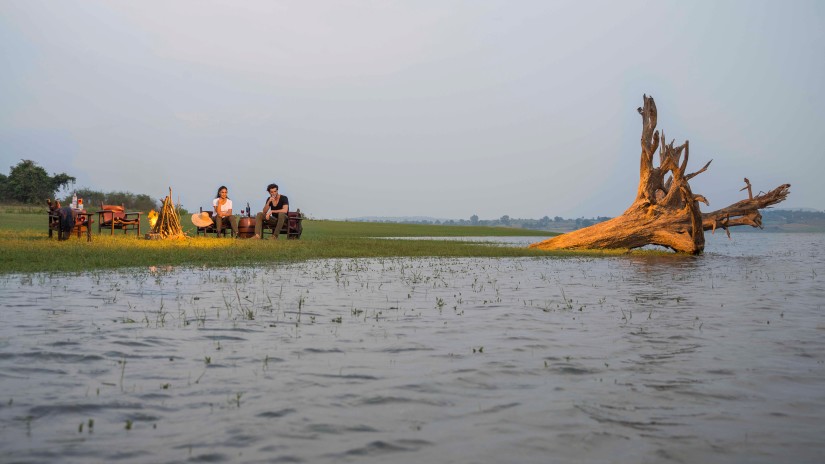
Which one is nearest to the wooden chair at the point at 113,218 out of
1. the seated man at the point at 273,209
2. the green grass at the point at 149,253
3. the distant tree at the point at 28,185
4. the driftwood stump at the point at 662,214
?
the green grass at the point at 149,253

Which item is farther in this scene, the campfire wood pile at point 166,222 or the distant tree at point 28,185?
the distant tree at point 28,185

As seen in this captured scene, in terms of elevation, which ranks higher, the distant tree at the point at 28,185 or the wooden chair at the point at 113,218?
the distant tree at the point at 28,185

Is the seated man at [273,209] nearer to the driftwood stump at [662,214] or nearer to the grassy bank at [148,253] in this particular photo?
the grassy bank at [148,253]

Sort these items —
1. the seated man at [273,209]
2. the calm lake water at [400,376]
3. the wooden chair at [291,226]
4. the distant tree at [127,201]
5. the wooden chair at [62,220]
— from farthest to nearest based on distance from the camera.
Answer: the distant tree at [127,201] → the wooden chair at [291,226] → the seated man at [273,209] → the wooden chair at [62,220] → the calm lake water at [400,376]

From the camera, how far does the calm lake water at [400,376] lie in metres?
4.58

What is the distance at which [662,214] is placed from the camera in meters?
29.8

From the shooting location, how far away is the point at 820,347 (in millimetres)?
8359

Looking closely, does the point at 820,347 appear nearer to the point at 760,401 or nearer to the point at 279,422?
the point at 760,401

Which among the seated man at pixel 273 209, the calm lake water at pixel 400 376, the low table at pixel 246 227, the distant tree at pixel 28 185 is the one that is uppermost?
the distant tree at pixel 28 185

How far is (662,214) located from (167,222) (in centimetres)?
2002

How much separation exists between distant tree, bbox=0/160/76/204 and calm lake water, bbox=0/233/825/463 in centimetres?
5776

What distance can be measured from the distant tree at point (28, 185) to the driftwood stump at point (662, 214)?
5235 centimetres

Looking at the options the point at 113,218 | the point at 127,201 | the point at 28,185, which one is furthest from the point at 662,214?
the point at 28,185

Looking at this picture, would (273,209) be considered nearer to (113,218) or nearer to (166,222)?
(166,222)
